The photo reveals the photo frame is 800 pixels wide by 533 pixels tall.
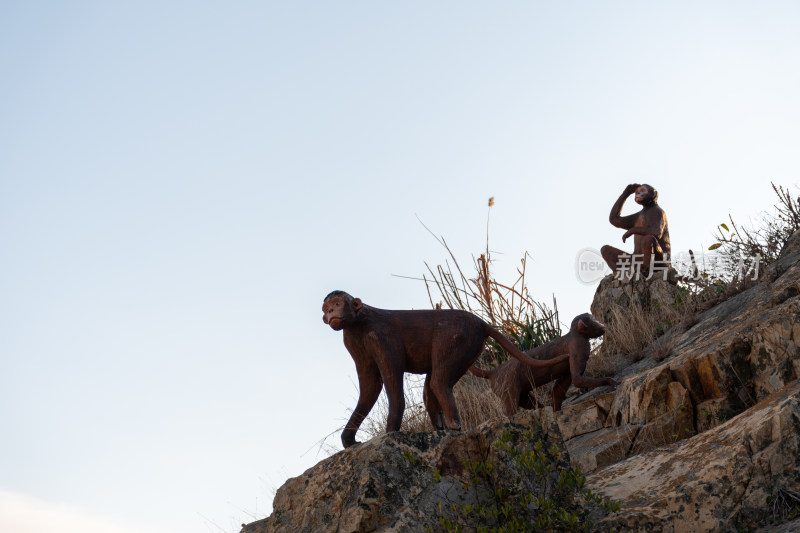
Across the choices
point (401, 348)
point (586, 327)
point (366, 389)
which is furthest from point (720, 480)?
point (586, 327)

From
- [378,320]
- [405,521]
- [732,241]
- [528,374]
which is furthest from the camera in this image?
[732,241]

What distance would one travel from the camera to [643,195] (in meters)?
12.0

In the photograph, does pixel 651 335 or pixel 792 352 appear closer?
pixel 792 352

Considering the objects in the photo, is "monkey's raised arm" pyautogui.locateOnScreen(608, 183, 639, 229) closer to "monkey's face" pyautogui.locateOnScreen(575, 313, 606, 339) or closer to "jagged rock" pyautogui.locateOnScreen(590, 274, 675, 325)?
"jagged rock" pyautogui.locateOnScreen(590, 274, 675, 325)

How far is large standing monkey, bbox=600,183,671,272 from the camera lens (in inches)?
468

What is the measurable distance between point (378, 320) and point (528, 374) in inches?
114

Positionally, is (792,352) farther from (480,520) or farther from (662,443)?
(480,520)

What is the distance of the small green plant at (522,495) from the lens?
12.8ft

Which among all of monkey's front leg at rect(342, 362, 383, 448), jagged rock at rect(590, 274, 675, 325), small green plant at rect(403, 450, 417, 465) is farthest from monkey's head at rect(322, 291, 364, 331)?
jagged rock at rect(590, 274, 675, 325)

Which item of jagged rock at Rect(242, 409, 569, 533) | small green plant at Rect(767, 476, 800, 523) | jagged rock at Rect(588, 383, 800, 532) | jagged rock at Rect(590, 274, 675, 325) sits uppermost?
jagged rock at Rect(590, 274, 675, 325)

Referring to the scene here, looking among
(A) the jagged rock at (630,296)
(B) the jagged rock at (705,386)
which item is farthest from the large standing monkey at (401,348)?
(A) the jagged rock at (630,296)

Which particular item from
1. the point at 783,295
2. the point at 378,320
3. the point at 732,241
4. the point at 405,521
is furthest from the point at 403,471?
the point at 732,241

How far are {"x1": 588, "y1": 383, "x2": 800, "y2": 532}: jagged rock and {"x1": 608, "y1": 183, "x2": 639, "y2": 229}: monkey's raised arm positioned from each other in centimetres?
787

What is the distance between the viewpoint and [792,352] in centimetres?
575
